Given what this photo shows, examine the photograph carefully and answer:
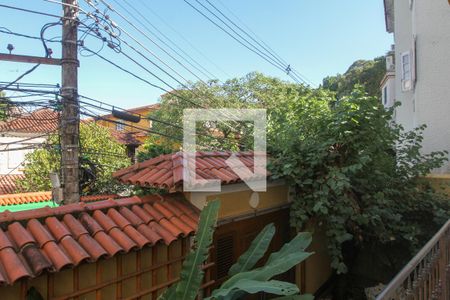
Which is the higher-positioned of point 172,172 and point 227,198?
point 172,172

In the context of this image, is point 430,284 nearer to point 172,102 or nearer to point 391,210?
point 391,210

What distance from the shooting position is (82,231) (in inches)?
122

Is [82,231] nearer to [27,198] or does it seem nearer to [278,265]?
[278,265]

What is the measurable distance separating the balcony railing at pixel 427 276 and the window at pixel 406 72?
24.7 ft

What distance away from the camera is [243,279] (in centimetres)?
252

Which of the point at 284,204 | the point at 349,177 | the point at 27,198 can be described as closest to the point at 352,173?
the point at 349,177

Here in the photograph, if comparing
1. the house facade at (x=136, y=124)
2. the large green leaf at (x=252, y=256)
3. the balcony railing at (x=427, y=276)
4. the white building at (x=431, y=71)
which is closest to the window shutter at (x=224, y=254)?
the large green leaf at (x=252, y=256)

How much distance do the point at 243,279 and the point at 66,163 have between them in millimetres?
5041

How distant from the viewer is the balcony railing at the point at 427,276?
2119 millimetres

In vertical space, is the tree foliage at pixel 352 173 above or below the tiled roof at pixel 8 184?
above

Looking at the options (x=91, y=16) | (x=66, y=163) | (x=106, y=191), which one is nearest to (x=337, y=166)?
(x=66, y=163)

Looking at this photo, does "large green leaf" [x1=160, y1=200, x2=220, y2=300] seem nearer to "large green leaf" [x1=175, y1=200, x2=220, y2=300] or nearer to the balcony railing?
"large green leaf" [x1=175, y1=200, x2=220, y2=300]

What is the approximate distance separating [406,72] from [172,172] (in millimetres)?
8954

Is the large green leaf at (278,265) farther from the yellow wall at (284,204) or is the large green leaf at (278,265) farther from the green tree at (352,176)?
the green tree at (352,176)
